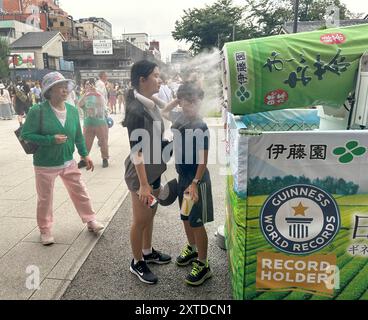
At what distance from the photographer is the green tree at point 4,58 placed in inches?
1551

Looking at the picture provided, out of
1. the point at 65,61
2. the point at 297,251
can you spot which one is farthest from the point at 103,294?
the point at 65,61

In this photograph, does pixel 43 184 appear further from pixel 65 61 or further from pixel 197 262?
pixel 65 61

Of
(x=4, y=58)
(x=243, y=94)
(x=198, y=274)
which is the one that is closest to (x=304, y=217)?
(x=243, y=94)

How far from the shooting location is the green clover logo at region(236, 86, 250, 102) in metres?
2.08

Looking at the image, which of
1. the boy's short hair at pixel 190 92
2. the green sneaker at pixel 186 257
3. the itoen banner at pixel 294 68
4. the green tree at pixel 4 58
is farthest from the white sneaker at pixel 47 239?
the green tree at pixel 4 58

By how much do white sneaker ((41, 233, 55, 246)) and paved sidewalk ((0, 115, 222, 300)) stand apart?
0.05m

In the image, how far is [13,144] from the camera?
347 inches

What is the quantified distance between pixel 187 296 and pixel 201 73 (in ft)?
5.80

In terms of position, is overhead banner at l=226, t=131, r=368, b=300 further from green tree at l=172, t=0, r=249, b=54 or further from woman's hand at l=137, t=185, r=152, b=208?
green tree at l=172, t=0, r=249, b=54

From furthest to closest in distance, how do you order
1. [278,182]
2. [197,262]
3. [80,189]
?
[80,189] < [197,262] < [278,182]

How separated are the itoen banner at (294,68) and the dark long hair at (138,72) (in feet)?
2.07

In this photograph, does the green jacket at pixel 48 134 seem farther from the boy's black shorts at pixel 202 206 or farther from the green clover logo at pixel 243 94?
the green clover logo at pixel 243 94

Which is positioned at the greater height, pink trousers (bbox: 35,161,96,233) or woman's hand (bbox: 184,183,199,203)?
woman's hand (bbox: 184,183,199,203)

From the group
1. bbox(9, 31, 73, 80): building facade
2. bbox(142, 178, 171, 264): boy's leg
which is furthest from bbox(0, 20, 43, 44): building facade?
bbox(142, 178, 171, 264): boy's leg
